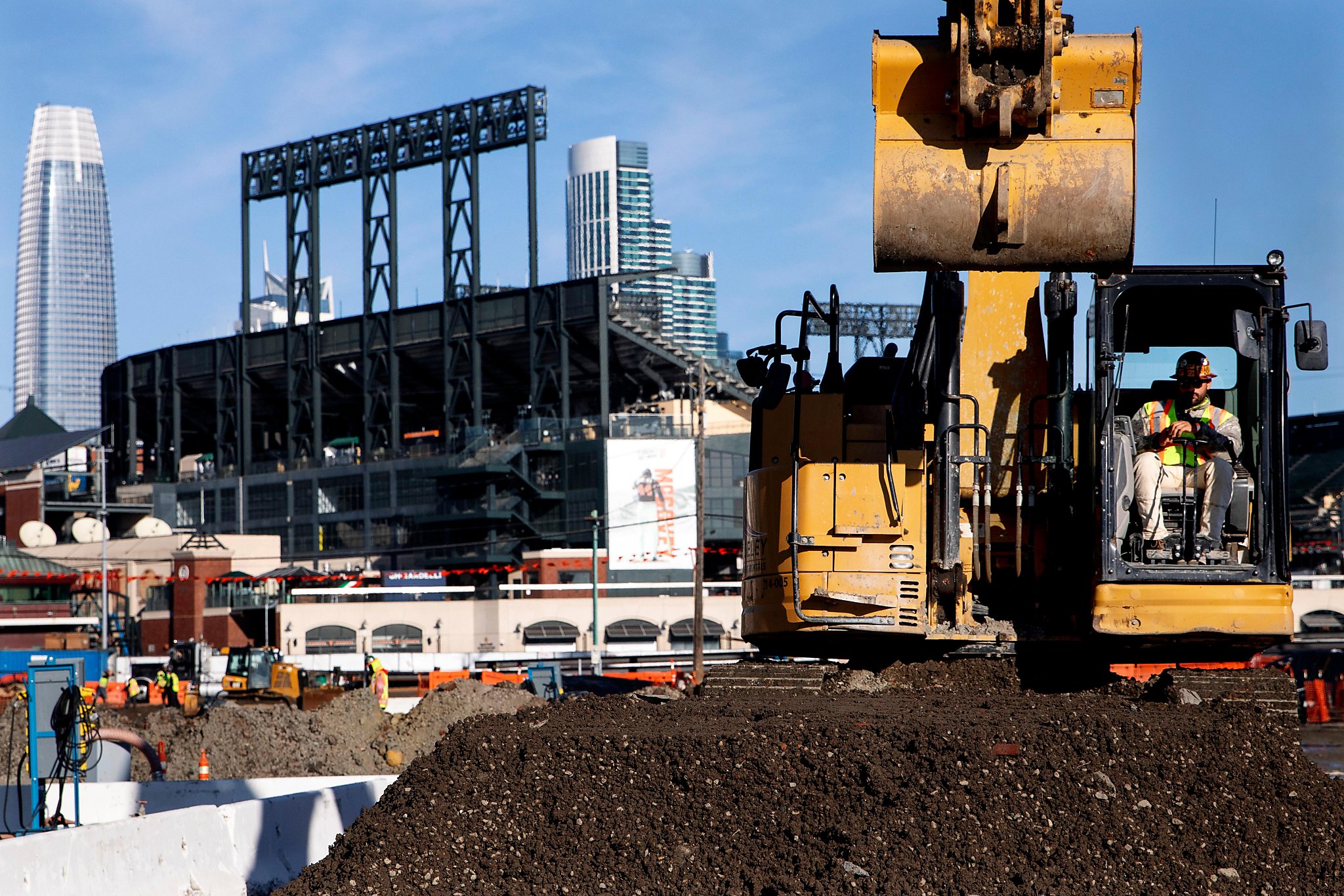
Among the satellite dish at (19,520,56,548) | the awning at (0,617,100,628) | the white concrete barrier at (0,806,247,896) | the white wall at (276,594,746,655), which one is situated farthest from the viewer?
the satellite dish at (19,520,56,548)

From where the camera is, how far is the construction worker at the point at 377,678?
38666mm

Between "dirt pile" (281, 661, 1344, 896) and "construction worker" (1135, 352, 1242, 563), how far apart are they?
3.90ft

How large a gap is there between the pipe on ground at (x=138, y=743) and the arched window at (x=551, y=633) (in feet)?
180

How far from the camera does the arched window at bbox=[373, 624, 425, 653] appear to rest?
242 feet

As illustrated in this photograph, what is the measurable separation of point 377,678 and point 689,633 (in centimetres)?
3608

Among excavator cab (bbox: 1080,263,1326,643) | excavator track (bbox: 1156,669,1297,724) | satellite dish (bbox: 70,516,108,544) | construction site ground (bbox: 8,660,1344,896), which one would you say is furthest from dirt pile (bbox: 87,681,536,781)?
satellite dish (bbox: 70,516,108,544)

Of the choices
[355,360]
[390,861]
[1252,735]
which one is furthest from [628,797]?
[355,360]

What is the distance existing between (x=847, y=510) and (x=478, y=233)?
85686mm

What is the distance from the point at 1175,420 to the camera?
11359 millimetres

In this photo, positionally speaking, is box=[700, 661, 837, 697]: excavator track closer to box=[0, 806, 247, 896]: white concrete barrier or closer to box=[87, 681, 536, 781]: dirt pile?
box=[0, 806, 247, 896]: white concrete barrier

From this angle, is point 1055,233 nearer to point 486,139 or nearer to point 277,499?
point 486,139

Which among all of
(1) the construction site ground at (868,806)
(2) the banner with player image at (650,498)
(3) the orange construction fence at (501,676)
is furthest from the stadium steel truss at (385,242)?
(1) the construction site ground at (868,806)

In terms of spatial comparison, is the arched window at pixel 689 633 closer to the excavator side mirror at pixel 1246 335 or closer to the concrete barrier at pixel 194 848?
the concrete barrier at pixel 194 848

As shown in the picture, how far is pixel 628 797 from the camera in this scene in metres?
9.84
